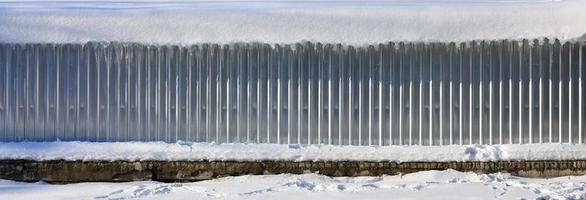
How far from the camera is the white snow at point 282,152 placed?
7.34 metres

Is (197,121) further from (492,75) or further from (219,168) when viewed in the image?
(492,75)

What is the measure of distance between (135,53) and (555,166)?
10.7 ft

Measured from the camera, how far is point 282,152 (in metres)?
7.39

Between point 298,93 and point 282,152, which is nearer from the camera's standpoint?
point 282,152

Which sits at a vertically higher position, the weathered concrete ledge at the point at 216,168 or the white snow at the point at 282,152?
the white snow at the point at 282,152

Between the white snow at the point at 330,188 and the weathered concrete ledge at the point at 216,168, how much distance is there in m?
0.06

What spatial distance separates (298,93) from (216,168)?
2.77 feet

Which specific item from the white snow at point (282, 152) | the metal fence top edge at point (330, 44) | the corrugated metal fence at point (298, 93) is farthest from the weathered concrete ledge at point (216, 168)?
the metal fence top edge at point (330, 44)

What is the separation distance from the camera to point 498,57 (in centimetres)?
745

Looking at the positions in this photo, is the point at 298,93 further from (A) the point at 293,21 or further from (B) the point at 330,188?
(B) the point at 330,188

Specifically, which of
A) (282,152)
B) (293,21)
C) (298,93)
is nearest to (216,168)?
(282,152)

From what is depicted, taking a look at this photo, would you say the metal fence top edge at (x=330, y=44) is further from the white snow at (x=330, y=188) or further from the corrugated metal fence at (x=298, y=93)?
the white snow at (x=330, y=188)

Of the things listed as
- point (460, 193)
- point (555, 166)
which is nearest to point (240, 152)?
point (460, 193)

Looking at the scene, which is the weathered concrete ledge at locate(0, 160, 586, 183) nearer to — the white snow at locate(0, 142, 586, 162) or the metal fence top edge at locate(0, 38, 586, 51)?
the white snow at locate(0, 142, 586, 162)
